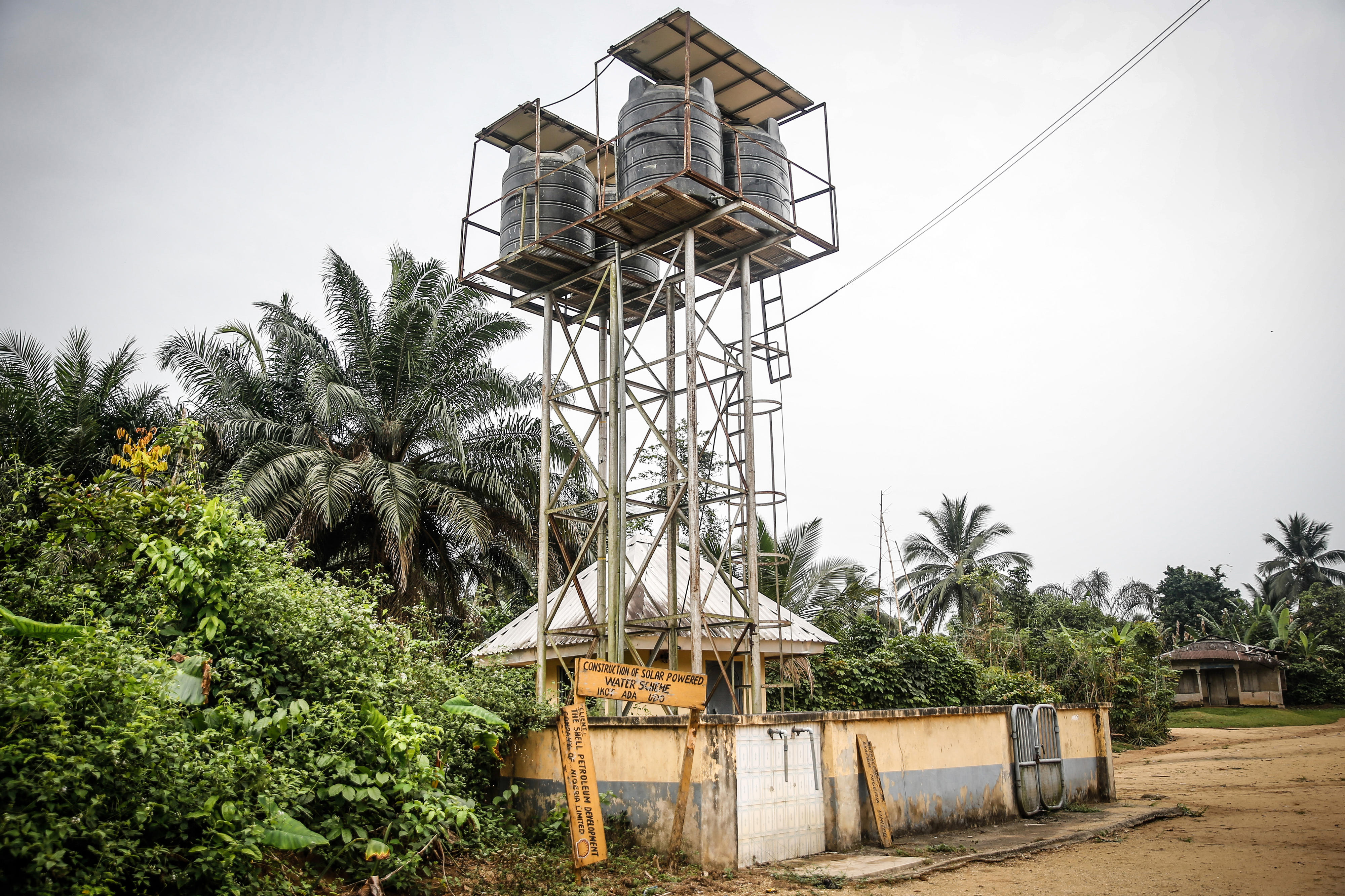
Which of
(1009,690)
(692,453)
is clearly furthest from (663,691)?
(1009,690)

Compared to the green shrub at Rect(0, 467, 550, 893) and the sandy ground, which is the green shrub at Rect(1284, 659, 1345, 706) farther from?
the green shrub at Rect(0, 467, 550, 893)

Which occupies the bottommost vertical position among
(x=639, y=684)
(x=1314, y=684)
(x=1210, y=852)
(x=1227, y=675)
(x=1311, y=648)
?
(x=1210, y=852)

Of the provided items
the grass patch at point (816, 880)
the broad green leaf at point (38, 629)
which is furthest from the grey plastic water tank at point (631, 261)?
the broad green leaf at point (38, 629)

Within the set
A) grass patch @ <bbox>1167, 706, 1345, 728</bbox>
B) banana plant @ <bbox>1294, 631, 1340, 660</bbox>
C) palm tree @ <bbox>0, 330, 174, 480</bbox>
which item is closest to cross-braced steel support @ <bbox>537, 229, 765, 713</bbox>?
palm tree @ <bbox>0, 330, 174, 480</bbox>

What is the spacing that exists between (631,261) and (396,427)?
7757 mm

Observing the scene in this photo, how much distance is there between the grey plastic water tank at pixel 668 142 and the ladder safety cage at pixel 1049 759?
27.8 feet

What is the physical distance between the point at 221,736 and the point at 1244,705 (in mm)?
39942

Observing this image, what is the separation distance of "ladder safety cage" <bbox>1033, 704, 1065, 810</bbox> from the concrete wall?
532 millimetres

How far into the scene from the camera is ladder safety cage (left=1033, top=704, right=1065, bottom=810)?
12.5 metres

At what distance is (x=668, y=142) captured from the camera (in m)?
12.3

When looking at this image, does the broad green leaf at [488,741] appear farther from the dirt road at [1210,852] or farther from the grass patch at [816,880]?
the dirt road at [1210,852]

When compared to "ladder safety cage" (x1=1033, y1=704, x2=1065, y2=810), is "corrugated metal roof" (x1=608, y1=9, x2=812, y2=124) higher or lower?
higher

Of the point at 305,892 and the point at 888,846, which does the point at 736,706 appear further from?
the point at 305,892

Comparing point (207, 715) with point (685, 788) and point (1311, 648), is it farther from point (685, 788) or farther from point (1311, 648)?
point (1311, 648)
